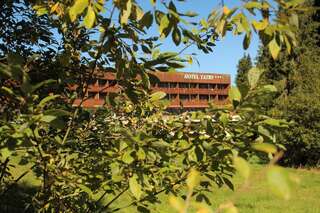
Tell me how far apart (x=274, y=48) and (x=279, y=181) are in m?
1.15

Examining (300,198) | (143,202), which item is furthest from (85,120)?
(300,198)

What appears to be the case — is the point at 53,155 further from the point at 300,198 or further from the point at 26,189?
the point at 300,198

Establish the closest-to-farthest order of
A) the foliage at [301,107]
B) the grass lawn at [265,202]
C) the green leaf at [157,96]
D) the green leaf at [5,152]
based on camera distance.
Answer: the green leaf at [5,152] → the green leaf at [157,96] → the grass lawn at [265,202] → the foliage at [301,107]

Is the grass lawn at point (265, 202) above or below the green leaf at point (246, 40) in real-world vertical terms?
below

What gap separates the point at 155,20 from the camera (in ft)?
6.28

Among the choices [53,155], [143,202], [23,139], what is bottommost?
[143,202]

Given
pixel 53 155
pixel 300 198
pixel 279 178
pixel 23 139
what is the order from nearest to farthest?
1. pixel 279 178
2. pixel 23 139
3. pixel 53 155
4. pixel 300 198

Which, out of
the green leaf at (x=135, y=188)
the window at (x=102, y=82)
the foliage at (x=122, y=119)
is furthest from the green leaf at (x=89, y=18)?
the window at (x=102, y=82)

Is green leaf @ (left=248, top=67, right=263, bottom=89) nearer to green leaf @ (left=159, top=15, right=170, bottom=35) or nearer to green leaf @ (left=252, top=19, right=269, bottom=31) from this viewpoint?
green leaf @ (left=252, top=19, right=269, bottom=31)

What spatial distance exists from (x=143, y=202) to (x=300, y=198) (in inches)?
334

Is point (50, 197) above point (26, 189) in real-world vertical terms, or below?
above

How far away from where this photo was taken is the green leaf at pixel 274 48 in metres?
1.65

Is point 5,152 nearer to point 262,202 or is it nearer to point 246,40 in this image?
point 246,40

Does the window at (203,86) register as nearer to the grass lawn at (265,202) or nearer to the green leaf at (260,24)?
the grass lawn at (265,202)
